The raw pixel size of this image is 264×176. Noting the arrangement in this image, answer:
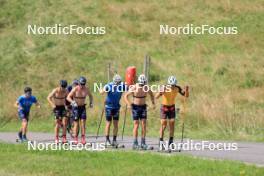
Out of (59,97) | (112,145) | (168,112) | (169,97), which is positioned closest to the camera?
(169,97)

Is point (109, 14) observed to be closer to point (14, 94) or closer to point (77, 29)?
point (77, 29)

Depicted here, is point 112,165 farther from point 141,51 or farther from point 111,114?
point 141,51

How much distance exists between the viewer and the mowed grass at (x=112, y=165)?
44.9 ft

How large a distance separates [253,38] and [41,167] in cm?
2807

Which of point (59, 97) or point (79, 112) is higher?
point (59, 97)

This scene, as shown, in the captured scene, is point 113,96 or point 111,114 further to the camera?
point 111,114

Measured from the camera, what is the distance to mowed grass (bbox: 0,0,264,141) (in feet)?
106

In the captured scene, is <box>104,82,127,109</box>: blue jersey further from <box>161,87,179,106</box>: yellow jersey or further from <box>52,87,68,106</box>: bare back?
<box>52,87,68,106</box>: bare back

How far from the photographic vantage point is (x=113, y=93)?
61.6 ft

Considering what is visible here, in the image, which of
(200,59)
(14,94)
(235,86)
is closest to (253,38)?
(200,59)

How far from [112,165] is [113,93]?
4181 millimetres

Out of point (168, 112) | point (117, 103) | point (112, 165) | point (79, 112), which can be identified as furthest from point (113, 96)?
point (112, 165)

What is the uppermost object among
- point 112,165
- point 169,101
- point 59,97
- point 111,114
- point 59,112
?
point 59,97

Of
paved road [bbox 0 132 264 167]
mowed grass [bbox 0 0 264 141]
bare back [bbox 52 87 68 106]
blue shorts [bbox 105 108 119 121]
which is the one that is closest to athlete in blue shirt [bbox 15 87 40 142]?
bare back [bbox 52 87 68 106]
